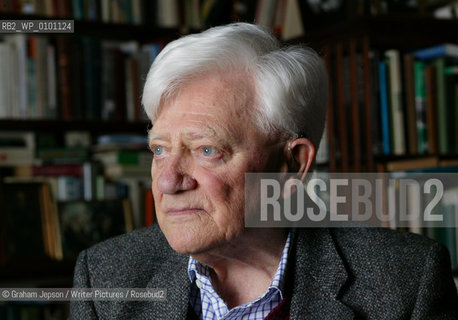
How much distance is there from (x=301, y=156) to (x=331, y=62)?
3.56 ft

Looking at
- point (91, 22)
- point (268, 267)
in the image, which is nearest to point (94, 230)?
point (91, 22)

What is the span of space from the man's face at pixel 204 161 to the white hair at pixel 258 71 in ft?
0.08

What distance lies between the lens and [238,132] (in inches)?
47.9

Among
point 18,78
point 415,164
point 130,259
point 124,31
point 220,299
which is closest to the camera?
point 220,299

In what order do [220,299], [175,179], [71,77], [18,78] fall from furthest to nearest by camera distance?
[71,77], [18,78], [220,299], [175,179]

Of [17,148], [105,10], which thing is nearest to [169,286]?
[17,148]

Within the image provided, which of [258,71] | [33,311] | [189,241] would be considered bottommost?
[33,311]

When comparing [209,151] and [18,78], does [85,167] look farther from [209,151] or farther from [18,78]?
[209,151]

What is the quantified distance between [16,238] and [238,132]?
4.80 ft

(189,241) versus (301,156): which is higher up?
(301,156)

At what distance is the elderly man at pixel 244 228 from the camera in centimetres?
119

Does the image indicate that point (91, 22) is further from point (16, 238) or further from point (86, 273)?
point (86, 273)

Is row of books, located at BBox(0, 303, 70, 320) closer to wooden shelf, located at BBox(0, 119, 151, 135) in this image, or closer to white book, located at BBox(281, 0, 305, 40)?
wooden shelf, located at BBox(0, 119, 151, 135)

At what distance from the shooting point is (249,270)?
130 cm
